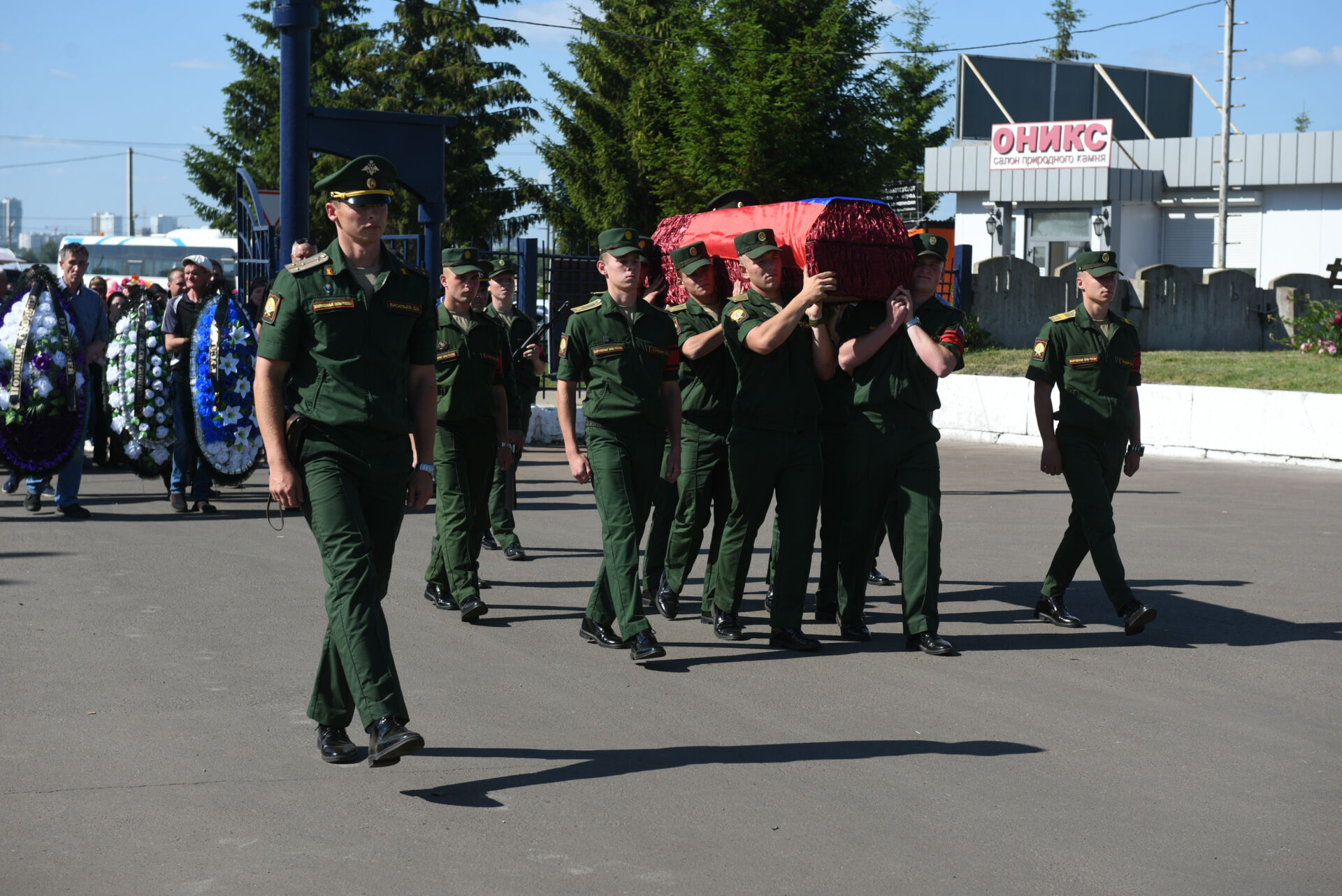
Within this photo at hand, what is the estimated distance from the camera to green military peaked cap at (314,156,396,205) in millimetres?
4969

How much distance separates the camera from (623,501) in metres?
6.63

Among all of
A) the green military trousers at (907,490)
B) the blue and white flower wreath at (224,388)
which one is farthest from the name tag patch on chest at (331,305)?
the blue and white flower wreath at (224,388)

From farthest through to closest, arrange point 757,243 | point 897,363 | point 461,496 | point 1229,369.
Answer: point 1229,369 → point 461,496 → point 897,363 → point 757,243

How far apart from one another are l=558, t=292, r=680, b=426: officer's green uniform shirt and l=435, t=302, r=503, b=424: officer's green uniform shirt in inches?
38.2

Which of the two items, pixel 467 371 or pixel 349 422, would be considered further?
pixel 467 371

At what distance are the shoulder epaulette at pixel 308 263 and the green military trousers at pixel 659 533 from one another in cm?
329

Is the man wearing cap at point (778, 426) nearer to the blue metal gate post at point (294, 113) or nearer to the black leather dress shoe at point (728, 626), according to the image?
the black leather dress shoe at point (728, 626)

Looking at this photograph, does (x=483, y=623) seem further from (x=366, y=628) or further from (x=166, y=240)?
(x=166, y=240)

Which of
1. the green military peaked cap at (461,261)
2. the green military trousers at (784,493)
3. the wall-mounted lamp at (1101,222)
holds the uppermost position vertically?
the wall-mounted lamp at (1101,222)

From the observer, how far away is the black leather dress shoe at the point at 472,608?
296 inches

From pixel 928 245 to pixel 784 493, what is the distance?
1520 millimetres

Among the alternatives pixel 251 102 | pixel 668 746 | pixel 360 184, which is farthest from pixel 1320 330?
pixel 251 102

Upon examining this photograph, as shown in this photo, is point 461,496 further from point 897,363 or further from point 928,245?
point 928,245

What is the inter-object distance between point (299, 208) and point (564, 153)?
93.4 feet
